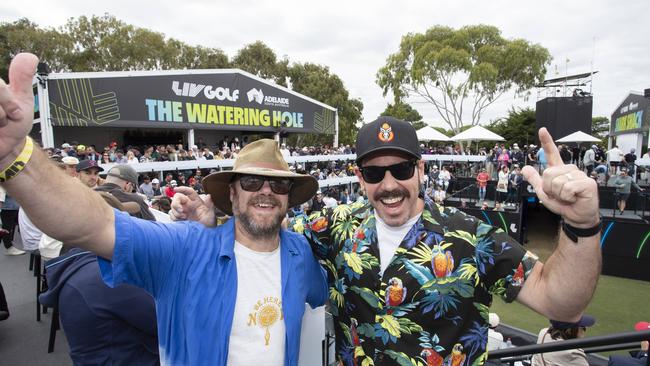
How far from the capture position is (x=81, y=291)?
2023 millimetres

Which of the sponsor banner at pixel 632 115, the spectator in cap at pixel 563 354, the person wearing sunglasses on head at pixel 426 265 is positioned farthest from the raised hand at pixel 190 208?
the sponsor banner at pixel 632 115

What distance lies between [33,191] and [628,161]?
18506mm

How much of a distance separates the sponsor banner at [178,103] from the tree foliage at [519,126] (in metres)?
25.2

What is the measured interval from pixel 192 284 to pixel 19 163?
2.83ft

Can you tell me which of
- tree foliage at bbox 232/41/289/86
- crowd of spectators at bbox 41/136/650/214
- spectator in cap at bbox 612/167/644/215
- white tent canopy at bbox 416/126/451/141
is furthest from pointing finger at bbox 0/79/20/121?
tree foliage at bbox 232/41/289/86

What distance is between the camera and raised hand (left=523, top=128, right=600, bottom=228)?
47.4 inches

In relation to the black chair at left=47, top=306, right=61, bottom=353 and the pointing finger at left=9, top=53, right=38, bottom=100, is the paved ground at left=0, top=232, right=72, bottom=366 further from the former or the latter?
the pointing finger at left=9, top=53, right=38, bottom=100

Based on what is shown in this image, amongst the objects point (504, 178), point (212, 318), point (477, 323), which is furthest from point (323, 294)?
point (504, 178)

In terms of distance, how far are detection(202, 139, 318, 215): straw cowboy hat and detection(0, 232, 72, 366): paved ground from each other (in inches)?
106

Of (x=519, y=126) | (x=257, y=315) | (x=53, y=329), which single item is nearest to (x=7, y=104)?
(x=257, y=315)

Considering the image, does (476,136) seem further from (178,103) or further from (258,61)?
(258,61)

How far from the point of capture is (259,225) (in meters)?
1.82

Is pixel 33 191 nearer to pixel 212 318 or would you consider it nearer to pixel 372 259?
pixel 212 318

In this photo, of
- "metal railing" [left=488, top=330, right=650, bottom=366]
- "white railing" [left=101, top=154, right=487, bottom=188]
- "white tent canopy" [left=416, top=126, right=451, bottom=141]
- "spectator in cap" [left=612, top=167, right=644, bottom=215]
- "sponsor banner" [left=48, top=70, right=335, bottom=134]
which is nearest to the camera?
"metal railing" [left=488, top=330, right=650, bottom=366]
